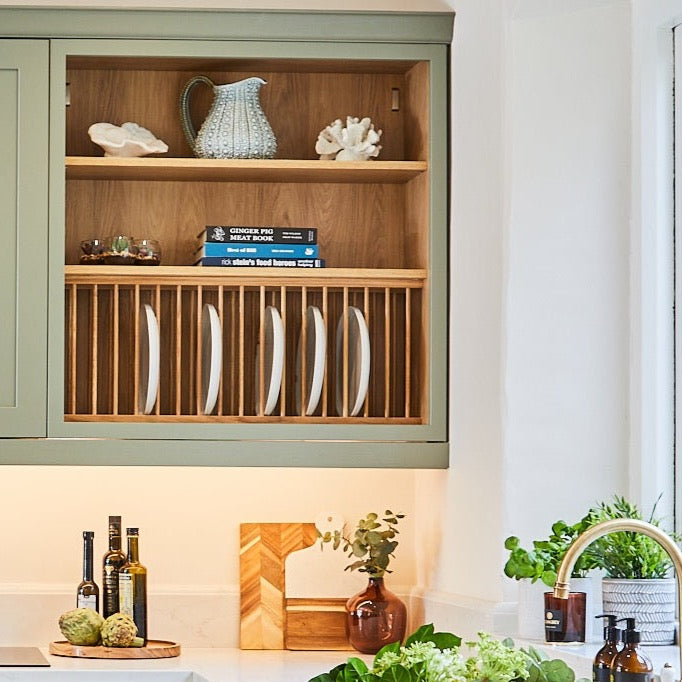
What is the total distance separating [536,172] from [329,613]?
1.10m

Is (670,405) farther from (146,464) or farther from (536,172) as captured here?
(146,464)

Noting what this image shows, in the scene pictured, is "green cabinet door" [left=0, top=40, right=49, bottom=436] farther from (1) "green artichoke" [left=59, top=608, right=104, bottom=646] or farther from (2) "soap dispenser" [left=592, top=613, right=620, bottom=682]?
(2) "soap dispenser" [left=592, top=613, right=620, bottom=682]

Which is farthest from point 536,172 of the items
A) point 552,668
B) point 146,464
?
point 552,668

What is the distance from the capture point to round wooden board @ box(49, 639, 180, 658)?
258cm

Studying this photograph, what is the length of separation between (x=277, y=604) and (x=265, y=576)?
0.23 ft

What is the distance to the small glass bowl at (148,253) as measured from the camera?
2717mm

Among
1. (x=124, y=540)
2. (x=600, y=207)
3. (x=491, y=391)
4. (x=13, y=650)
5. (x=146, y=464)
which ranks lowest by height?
(x=13, y=650)

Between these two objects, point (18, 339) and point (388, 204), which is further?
point (388, 204)

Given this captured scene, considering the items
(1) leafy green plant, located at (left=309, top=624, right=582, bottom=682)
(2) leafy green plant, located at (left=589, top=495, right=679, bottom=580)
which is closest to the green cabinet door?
(2) leafy green plant, located at (left=589, top=495, right=679, bottom=580)

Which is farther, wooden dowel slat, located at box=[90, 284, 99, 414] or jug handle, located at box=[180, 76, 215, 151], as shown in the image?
jug handle, located at box=[180, 76, 215, 151]

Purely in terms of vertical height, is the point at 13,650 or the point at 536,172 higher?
the point at 536,172

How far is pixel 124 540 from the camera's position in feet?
9.52

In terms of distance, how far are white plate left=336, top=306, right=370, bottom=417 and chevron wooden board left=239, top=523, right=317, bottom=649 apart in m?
0.34

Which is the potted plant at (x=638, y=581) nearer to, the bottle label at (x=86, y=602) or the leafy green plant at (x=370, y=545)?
the leafy green plant at (x=370, y=545)
